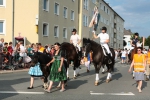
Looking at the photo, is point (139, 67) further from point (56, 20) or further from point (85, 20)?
point (85, 20)

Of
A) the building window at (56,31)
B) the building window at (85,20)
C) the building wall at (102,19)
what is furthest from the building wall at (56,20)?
the building window at (85,20)

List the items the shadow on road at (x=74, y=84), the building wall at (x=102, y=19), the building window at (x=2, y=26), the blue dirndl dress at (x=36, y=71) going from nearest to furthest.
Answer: the blue dirndl dress at (x=36, y=71) → the shadow on road at (x=74, y=84) → the building window at (x=2, y=26) → the building wall at (x=102, y=19)

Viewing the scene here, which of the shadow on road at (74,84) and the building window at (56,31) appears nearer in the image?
the shadow on road at (74,84)

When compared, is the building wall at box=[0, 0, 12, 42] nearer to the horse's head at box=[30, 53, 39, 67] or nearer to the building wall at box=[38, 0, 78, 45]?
the building wall at box=[38, 0, 78, 45]

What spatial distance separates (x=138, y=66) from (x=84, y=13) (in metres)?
35.9

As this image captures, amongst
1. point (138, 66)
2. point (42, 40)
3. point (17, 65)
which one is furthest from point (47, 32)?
point (138, 66)

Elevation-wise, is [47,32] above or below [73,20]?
below

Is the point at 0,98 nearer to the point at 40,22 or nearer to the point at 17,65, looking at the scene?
the point at 17,65

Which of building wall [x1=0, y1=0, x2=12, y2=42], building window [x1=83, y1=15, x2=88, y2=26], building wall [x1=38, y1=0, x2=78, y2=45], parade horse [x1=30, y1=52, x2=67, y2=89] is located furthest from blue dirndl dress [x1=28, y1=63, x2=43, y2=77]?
building window [x1=83, y1=15, x2=88, y2=26]

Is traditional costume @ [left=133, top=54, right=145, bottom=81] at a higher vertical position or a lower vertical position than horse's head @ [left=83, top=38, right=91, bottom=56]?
lower

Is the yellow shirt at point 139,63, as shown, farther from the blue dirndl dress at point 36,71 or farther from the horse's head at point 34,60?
the horse's head at point 34,60

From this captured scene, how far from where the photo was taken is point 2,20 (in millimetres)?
29000

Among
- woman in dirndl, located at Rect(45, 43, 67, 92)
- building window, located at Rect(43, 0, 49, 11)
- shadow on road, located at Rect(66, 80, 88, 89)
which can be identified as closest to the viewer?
woman in dirndl, located at Rect(45, 43, 67, 92)

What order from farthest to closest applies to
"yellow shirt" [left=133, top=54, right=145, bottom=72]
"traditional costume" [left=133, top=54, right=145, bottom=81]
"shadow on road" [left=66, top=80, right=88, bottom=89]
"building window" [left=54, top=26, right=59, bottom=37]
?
1. "building window" [left=54, top=26, right=59, bottom=37]
2. "shadow on road" [left=66, top=80, right=88, bottom=89]
3. "yellow shirt" [left=133, top=54, right=145, bottom=72]
4. "traditional costume" [left=133, top=54, right=145, bottom=81]
